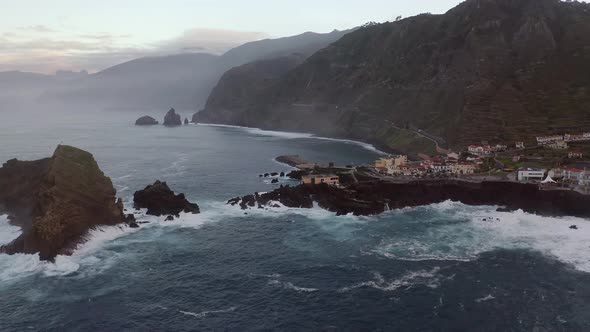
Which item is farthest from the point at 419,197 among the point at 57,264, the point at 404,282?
the point at 57,264

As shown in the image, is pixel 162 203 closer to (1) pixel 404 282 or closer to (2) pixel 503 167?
(1) pixel 404 282

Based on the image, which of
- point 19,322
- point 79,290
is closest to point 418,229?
point 79,290

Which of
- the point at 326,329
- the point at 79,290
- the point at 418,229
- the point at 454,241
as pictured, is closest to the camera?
the point at 326,329

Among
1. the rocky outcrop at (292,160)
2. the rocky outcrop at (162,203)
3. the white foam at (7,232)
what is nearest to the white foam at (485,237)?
the rocky outcrop at (162,203)

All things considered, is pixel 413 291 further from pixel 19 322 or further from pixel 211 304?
pixel 19 322

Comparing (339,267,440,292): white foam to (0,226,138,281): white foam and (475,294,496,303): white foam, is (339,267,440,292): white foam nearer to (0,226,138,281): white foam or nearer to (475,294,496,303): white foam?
(475,294,496,303): white foam

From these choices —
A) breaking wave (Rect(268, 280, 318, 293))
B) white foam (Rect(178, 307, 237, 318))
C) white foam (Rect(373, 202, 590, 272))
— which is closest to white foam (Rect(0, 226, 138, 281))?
white foam (Rect(178, 307, 237, 318))
